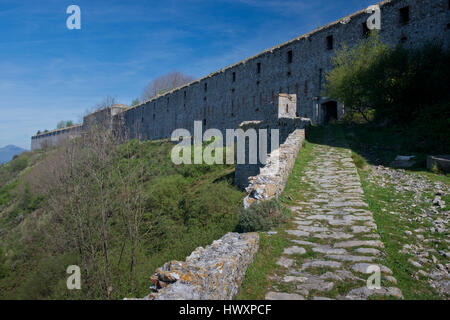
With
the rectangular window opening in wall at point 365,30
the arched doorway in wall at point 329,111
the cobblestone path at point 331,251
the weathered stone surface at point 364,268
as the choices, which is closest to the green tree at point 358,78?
the rectangular window opening in wall at point 365,30

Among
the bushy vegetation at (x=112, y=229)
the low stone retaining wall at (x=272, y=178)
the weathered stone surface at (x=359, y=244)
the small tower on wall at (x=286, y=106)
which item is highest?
the small tower on wall at (x=286, y=106)

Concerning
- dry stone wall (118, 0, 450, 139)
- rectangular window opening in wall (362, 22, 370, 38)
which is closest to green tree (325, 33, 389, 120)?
rectangular window opening in wall (362, 22, 370, 38)

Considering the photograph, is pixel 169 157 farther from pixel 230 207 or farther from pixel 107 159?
pixel 230 207

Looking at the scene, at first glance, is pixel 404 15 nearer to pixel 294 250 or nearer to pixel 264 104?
pixel 264 104

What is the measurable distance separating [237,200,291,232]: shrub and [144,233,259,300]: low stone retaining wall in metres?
1.01

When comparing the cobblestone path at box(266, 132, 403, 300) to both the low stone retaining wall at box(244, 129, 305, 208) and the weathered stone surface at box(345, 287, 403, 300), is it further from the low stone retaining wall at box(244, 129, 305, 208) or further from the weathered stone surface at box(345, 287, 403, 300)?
the low stone retaining wall at box(244, 129, 305, 208)

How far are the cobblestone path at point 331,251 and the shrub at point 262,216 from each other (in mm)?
312

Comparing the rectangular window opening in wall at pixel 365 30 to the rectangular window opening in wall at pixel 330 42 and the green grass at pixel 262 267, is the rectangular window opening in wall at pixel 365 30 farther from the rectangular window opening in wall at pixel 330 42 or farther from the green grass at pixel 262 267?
the green grass at pixel 262 267

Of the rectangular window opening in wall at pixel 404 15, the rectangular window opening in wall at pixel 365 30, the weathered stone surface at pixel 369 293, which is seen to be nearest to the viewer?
the weathered stone surface at pixel 369 293

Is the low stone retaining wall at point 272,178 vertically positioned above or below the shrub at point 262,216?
above

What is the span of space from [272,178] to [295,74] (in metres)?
17.3

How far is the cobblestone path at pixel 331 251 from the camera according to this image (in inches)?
128

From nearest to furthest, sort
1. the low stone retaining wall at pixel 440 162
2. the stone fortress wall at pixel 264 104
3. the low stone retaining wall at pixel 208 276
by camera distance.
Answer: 1. the low stone retaining wall at pixel 208 276
2. the stone fortress wall at pixel 264 104
3. the low stone retaining wall at pixel 440 162

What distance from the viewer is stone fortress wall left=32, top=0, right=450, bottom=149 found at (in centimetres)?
1481
